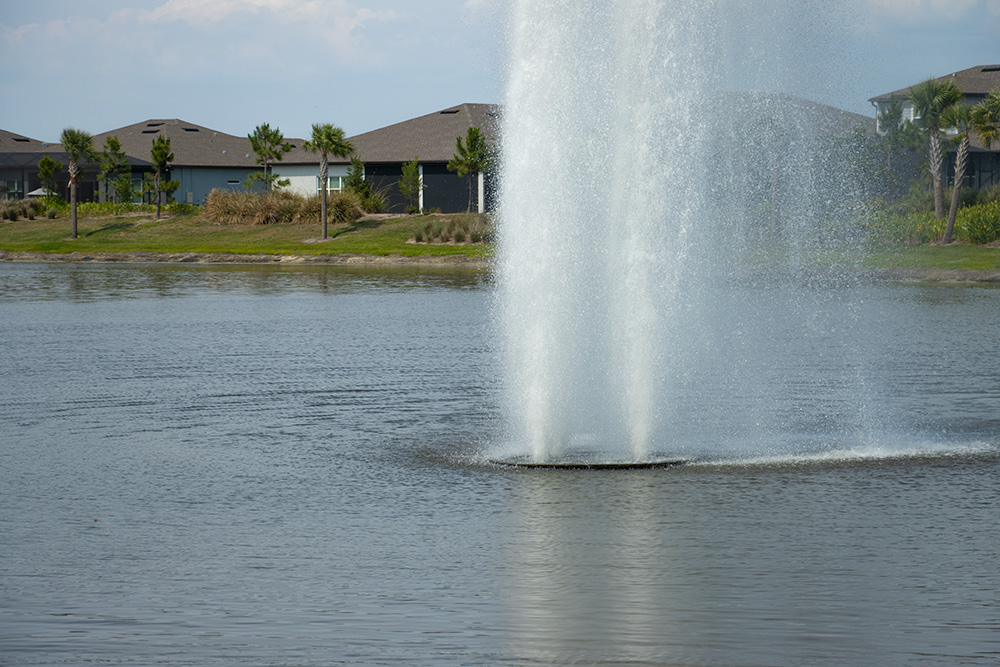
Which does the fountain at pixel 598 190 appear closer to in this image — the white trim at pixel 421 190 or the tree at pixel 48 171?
the white trim at pixel 421 190

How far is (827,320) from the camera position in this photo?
27109 mm

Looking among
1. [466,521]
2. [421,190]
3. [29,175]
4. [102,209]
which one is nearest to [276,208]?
[421,190]

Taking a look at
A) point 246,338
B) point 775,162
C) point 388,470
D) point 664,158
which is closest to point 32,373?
point 246,338

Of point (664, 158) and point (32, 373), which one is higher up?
point (664, 158)

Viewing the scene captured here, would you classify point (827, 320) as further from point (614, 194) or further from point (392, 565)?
point (392, 565)

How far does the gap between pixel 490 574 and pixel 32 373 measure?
12.3 metres

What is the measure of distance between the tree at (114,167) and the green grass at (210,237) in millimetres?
5344

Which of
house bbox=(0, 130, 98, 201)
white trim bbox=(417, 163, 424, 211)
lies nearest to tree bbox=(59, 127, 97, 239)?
house bbox=(0, 130, 98, 201)

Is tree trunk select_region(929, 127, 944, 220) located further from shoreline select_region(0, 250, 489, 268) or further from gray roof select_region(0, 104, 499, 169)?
gray roof select_region(0, 104, 499, 169)

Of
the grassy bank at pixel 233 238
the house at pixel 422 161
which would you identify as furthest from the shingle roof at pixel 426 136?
the grassy bank at pixel 233 238

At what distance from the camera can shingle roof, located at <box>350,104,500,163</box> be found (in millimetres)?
73625

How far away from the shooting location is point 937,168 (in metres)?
50.0

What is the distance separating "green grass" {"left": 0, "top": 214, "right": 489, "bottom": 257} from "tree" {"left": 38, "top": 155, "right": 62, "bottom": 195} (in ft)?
18.5

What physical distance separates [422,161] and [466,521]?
64509 millimetres
